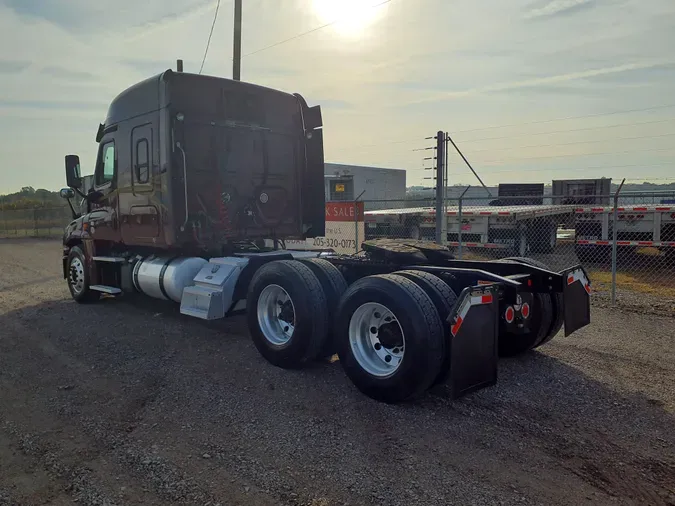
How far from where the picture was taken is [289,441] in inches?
155

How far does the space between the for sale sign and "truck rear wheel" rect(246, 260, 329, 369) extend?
636 centimetres

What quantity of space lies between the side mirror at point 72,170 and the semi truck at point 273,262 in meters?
0.02

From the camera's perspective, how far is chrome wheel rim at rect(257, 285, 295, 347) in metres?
5.66

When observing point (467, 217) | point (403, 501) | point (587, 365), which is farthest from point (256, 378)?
point (467, 217)

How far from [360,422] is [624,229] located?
11.7 metres

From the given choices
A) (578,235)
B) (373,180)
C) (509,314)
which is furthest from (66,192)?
(373,180)

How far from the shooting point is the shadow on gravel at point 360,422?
11.3 ft

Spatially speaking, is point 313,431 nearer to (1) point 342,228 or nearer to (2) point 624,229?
(1) point 342,228

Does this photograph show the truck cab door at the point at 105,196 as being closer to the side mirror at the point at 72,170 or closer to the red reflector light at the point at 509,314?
the side mirror at the point at 72,170

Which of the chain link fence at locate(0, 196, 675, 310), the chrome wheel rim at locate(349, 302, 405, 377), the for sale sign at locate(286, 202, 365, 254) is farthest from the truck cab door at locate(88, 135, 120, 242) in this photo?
the chrome wheel rim at locate(349, 302, 405, 377)

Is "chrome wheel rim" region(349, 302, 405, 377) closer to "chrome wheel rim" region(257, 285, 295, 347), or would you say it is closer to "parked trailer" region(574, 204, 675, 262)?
"chrome wheel rim" region(257, 285, 295, 347)

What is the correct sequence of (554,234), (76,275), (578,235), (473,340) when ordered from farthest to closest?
(554,234) → (578,235) → (76,275) → (473,340)

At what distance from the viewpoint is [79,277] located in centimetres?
936

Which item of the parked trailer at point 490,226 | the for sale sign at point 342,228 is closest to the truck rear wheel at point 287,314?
the for sale sign at point 342,228
